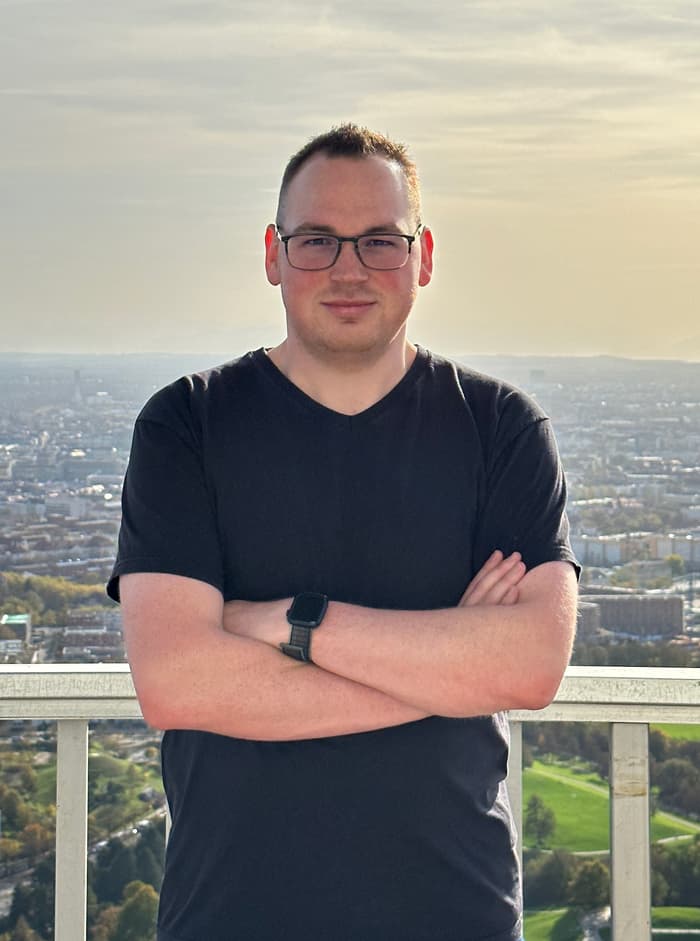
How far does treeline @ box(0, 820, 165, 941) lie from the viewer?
2.29 m

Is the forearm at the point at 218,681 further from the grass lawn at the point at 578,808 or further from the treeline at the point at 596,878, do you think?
the treeline at the point at 596,878

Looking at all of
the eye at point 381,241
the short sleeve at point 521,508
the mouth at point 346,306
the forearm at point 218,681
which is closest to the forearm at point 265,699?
the forearm at point 218,681

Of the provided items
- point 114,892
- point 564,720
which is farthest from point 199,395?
point 114,892

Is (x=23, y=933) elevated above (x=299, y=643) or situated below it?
below

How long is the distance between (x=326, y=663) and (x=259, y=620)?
11 centimetres

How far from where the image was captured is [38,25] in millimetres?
6914

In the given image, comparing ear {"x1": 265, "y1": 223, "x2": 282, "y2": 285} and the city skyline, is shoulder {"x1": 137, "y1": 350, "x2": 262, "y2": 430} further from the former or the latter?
the city skyline

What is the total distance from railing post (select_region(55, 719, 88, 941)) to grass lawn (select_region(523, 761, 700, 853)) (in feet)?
2.66

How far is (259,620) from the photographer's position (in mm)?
1699

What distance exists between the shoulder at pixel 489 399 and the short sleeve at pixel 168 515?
40 centimetres

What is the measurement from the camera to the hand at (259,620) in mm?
1685

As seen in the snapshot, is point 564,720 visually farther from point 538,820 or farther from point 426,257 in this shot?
point 426,257

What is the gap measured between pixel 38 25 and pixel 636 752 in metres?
5.99

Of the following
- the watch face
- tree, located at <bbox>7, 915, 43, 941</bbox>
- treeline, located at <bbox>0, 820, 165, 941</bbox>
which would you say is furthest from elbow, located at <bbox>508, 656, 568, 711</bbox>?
tree, located at <bbox>7, 915, 43, 941</bbox>
